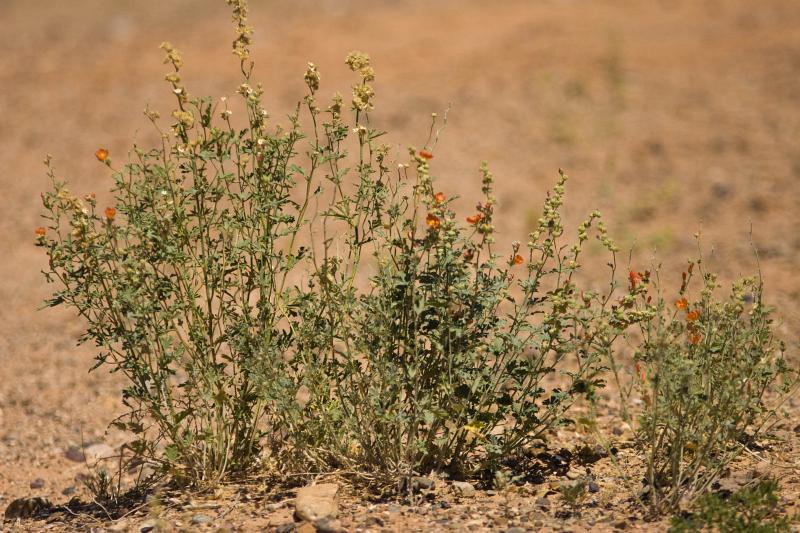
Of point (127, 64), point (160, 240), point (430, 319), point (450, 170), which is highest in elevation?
point (127, 64)

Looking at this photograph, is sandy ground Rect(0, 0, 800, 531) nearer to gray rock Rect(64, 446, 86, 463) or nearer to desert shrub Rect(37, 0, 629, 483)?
gray rock Rect(64, 446, 86, 463)

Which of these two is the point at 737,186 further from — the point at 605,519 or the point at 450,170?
the point at 605,519

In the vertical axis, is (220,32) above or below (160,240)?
above

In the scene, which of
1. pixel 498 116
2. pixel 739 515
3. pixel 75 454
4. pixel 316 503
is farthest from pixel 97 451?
pixel 498 116

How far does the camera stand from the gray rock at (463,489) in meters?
3.59

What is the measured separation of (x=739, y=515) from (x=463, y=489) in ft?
3.45

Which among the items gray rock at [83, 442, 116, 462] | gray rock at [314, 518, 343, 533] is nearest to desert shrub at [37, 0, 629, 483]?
gray rock at [314, 518, 343, 533]

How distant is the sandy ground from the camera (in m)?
6.75

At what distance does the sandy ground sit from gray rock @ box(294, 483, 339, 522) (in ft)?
5.33

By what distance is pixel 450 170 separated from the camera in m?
9.68

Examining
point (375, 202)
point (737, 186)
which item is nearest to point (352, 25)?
point (737, 186)

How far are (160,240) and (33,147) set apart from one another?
8.60m

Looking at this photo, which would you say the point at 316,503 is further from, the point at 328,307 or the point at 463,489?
the point at 328,307

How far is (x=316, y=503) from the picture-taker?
3.34 m
